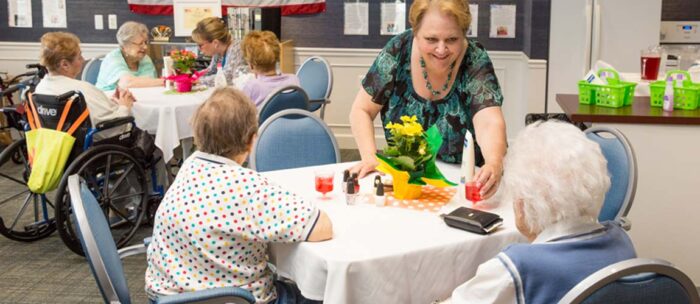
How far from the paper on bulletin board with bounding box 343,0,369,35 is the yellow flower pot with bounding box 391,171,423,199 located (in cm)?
423

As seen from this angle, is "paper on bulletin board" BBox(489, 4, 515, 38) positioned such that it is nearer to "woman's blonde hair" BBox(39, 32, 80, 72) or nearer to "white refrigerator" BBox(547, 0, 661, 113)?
"white refrigerator" BBox(547, 0, 661, 113)

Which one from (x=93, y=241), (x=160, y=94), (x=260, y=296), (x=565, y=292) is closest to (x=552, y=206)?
(x=565, y=292)

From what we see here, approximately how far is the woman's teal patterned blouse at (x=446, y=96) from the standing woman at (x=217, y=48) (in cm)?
240

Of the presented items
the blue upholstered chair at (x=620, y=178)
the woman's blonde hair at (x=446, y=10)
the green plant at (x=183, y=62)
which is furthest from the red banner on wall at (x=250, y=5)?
the blue upholstered chair at (x=620, y=178)

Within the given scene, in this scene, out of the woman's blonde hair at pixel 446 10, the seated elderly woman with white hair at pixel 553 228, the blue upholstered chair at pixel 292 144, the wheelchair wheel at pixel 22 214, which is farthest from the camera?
the wheelchair wheel at pixel 22 214

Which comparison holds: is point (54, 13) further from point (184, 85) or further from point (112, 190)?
point (112, 190)

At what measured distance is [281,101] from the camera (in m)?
4.27

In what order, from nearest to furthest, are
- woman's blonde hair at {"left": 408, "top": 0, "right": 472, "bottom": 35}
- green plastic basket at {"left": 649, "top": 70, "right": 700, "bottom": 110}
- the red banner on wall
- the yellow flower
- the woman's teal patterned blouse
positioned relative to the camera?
the yellow flower, woman's blonde hair at {"left": 408, "top": 0, "right": 472, "bottom": 35}, the woman's teal patterned blouse, green plastic basket at {"left": 649, "top": 70, "right": 700, "bottom": 110}, the red banner on wall

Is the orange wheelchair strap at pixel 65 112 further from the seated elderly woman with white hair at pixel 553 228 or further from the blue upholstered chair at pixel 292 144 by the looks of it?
the seated elderly woman with white hair at pixel 553 228

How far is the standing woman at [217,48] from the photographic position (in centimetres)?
533

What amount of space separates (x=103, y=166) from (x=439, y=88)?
200 centimetres

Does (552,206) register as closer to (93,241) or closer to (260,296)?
(260,296)

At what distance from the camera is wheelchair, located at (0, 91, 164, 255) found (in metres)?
3.94

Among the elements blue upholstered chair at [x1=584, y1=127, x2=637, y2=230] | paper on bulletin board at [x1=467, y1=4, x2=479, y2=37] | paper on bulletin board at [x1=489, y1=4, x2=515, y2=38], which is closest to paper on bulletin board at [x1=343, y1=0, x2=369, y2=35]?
paper on bulletin board at [x1=467, y1=4, x2=479, y2=37]
